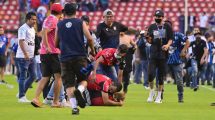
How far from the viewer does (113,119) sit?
43.2 ft

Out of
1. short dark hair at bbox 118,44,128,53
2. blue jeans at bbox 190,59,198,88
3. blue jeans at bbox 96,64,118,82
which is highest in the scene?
short dark hair at bbox 118,44,128,53

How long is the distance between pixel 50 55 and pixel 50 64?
7.5 inches

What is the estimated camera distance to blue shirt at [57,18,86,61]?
46.7 ft

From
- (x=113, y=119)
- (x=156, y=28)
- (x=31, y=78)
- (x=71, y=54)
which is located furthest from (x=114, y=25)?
(x=113, y=119)

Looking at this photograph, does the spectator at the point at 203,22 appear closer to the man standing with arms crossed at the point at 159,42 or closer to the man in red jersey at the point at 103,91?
the man standing with arms crossed at the point at 159,42

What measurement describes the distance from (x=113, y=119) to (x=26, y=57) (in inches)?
218

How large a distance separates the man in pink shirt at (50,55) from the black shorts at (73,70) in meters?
1.83

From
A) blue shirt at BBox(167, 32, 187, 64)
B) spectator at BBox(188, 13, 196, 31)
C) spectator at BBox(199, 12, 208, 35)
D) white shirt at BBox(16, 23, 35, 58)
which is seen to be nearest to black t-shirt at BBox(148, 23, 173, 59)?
blue shirt at BBox(167, 32, 187, 64)

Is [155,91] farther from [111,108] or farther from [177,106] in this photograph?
[111,108]

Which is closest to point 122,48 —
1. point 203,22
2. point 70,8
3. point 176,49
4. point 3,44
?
point 70,8

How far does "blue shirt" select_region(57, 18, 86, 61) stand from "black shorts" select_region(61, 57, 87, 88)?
3.3 inches

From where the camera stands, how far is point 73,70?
14.3 meters

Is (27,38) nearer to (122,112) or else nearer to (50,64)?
(50,64)

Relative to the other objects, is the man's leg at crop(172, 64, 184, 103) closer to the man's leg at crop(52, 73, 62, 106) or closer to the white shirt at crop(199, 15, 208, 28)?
the man's leg at crop(52, 73, 62, 106)
